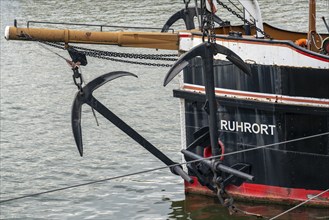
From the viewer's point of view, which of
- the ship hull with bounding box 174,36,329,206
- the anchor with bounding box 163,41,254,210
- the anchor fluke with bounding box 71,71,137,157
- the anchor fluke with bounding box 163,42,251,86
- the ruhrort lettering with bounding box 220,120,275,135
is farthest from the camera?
the ruhrort lettering with bounding box 220,120,275,135

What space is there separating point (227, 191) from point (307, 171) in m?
1.72

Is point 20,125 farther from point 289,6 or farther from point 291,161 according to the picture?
point 289,6

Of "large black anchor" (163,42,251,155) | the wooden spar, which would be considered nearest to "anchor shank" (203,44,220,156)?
"large black anchor" (163,42,251,155)

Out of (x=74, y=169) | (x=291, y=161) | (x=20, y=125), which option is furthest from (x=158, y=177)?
(x=20, y=125)

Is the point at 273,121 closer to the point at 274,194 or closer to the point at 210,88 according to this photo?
the point at 274,194

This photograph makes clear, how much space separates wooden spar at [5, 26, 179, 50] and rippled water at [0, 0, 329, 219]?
3.35 m

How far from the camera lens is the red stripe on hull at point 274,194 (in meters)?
19.0

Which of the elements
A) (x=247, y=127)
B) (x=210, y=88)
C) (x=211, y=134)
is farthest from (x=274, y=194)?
(x=210, y=88)

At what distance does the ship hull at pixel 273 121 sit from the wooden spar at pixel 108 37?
2.33 ft

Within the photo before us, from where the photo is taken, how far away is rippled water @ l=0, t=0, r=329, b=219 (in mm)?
20391

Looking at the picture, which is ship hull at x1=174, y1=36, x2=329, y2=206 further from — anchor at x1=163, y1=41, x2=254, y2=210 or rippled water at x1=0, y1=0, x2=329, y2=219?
rippled water at x1=0, y1=0, x2=329, y2=219

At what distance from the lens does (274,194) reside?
1933 centimetres

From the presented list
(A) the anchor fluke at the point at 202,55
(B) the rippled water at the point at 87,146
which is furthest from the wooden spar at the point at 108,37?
(B) the rippled water at the point at 87,146

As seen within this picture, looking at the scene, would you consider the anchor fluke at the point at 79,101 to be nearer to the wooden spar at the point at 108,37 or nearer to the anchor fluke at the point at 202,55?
the wooden spar at the point at 108,37
